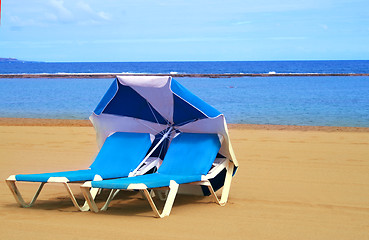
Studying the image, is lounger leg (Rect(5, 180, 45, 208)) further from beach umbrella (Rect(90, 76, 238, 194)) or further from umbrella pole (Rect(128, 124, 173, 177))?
beach umbrella (Rect(90, 76, 238, 194))

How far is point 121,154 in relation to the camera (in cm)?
596

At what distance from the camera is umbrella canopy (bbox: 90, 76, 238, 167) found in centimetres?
582

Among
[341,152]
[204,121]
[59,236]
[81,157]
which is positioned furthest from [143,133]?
[341,152]

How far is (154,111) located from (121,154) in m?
0.67

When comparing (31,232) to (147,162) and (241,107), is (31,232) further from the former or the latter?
(241,107)

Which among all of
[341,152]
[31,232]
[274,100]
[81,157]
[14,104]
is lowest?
[274,100]

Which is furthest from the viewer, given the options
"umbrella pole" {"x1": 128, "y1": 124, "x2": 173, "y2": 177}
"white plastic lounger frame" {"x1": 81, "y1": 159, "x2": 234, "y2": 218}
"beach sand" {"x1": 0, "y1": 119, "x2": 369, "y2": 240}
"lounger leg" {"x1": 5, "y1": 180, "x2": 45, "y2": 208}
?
"umbrella pole" {"x1": 128, "y1": 124, "x2": 173, "y2": 177}

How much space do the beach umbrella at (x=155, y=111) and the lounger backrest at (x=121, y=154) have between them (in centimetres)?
23

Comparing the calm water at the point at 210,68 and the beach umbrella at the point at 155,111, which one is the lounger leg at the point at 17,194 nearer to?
the beach umbrella at the point at 155,111

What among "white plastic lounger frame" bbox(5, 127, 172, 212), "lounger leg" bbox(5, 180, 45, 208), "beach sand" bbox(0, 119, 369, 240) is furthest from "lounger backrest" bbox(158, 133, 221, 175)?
"lounger leg" bbox(5, 180, 45, 208)

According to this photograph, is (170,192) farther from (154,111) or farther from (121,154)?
(154,111)

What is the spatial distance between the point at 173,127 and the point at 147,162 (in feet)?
1.73

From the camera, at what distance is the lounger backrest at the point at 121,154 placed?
5773mm

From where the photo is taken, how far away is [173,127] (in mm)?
6289
